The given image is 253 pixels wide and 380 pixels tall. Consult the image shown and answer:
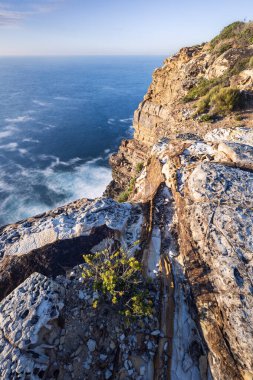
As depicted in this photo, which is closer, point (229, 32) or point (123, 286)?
point (123, 286)

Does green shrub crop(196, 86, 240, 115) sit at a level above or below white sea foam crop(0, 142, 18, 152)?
above

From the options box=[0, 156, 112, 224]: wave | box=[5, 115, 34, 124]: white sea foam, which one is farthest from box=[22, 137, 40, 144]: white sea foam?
box=[5, 115, 34, 124]: white sea foam

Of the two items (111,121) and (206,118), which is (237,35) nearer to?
(206,118)

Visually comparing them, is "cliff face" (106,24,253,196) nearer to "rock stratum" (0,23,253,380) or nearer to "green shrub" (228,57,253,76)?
"green shrub" (228,57,253,76)

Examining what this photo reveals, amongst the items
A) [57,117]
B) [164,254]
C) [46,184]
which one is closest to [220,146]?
[164,254]

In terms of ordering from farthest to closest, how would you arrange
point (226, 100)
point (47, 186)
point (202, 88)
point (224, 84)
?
1. point (47, 186)
2. point (202, 88)
3. point (224, 84)
4. point (226, 100)

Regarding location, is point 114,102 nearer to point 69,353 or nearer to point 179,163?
point 179,163

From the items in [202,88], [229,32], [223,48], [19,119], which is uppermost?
[229,32]

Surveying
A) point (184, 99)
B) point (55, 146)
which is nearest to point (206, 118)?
point (184, 99)
